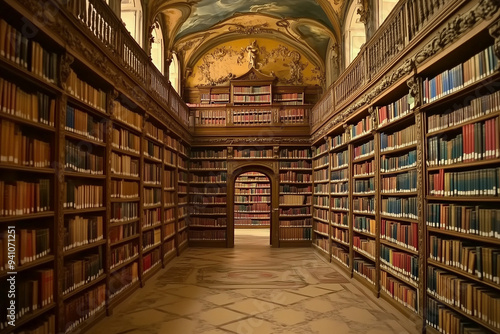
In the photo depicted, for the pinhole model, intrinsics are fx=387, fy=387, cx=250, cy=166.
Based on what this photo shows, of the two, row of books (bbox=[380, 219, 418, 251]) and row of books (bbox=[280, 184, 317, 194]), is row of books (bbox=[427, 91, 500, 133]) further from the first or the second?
row of books (bbox=[280, 184, 317, 194])

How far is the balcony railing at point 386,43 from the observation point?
4238 millimetres

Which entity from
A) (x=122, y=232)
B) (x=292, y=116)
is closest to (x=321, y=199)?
(x=292, y=116)

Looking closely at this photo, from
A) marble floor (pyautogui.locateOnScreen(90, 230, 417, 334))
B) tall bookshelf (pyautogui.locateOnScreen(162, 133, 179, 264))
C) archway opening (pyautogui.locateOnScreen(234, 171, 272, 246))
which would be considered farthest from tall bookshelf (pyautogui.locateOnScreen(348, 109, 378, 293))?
archway opening (pyautogui.locateOnScreen(234, 171, 272, 246))

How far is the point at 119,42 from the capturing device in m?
5.36

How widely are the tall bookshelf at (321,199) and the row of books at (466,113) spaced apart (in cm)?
502

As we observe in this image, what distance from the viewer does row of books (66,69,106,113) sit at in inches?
161

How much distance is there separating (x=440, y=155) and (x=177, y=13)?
730 cm

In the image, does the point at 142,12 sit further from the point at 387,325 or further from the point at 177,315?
the point at 387,325

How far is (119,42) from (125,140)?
55.6 inches

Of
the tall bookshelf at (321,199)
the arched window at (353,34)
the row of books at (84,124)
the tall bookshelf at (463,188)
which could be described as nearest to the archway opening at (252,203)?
the tall bookshelf at (321,199)

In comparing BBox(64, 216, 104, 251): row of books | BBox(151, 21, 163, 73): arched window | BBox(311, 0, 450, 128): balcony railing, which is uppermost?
BBox(151, 21, 163, 73): arched window

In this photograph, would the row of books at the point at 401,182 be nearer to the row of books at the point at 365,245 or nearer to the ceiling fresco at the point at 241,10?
the row of books at the point at 365,245

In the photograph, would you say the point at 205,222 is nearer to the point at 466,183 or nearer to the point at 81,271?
the point at 81,271

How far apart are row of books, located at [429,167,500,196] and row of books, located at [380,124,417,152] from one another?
0.68 m
